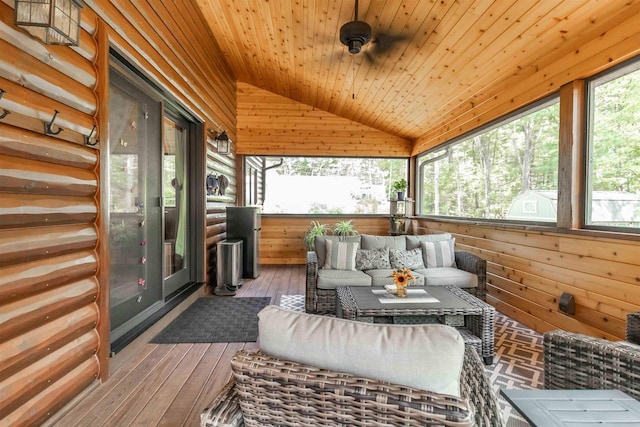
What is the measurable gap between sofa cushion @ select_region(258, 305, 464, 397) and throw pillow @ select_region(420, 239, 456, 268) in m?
3.31

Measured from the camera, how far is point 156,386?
7.30 ft

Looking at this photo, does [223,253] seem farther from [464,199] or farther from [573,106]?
[573,106]

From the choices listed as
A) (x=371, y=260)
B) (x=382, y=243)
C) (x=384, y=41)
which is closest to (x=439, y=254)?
(x=382, y=243)

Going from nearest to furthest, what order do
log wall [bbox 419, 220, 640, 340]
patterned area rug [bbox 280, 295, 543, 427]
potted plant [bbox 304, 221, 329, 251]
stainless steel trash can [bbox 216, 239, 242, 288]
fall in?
1. patterned area rug [bbox 280, 295, 543, 427]
2. log wall [bbox 419, 220, 640, 340]
3. stainless steel trash can [bbox 216, 239, 242, 288]
4. potted plant [bbox 304, 221, 329, 251]

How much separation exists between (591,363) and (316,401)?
141 centimetres

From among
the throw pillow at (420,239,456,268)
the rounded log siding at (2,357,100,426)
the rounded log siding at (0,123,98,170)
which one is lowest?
the rounded log siding at (2,357,100,426)

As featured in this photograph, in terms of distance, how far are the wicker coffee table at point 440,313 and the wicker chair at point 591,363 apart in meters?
0.76

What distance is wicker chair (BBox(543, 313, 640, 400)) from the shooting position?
1417 mm

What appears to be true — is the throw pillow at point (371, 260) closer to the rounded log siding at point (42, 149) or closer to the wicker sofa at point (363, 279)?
the wicker sofa at point (363, 279)

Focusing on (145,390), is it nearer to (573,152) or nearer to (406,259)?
(406,259)

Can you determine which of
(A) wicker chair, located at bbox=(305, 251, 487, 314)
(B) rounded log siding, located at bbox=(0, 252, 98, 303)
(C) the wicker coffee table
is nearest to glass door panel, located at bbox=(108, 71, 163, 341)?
(B) rounded log siding, located at bbox=(0, 252, 98, 303)

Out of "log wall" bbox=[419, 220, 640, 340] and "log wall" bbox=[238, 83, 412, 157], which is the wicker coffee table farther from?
"log wall" bbox=[238, 83, 412, 157]

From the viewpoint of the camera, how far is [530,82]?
3.40 metres

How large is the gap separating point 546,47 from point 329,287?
3044 millimetres
